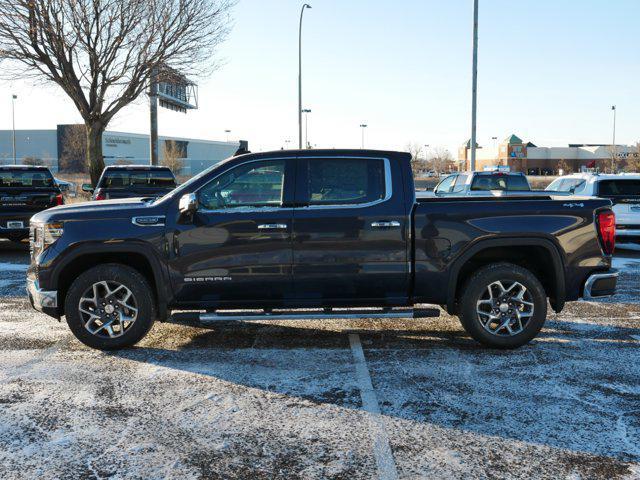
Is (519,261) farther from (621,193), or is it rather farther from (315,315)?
(621,193)

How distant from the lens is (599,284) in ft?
20.1

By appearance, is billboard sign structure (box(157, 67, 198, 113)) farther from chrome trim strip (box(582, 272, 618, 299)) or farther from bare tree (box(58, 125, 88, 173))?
bare tree (box(58, 125, 88, 173))

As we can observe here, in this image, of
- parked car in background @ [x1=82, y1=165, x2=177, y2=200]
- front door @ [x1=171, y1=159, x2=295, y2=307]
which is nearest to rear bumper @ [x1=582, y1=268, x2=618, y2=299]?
front door @ [x1=171, y1=159, x2=295, y2=307]

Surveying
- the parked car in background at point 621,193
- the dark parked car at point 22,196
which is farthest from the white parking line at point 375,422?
the dark parked car at point 22,196

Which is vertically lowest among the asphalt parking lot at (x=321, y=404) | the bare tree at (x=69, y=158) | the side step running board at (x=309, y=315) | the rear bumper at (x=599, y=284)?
the asphalt parking lot at (x=321, y=404)

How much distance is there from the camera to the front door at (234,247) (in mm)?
5934

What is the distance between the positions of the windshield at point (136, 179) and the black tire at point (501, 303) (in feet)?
33.6

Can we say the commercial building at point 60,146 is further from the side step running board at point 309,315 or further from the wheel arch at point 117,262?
the side step running board at point 309,315

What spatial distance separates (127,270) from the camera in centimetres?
603

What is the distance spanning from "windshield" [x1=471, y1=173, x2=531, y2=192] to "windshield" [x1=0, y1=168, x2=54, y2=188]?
10.5m

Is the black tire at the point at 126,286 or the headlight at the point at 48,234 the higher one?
the headlight at the point at 48,234

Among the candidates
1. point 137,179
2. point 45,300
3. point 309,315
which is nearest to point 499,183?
point 137,179

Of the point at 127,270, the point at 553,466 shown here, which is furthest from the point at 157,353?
the point at 553,466

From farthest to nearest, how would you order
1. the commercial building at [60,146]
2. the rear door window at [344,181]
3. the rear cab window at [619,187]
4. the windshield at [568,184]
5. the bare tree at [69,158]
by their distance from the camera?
the commercial building at [60,146] < the bare tree at [69,158] < the windshield at [568,184] < the rear cab window at [619,187] < the rear door window at [344,181]
